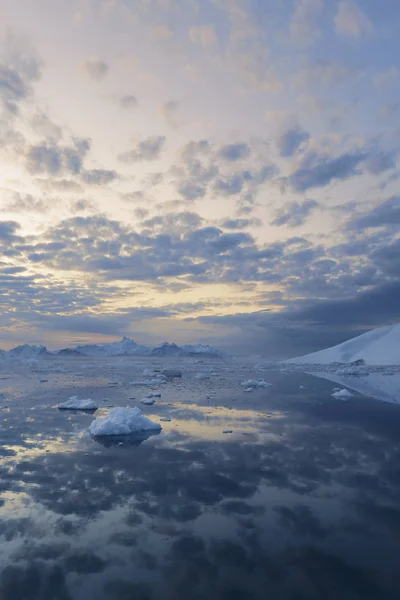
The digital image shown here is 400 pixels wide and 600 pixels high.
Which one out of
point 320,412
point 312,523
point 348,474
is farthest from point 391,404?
point 312,523

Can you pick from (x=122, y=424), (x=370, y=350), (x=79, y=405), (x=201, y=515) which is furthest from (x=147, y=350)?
(x=201, y=515)

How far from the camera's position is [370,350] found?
306 feet

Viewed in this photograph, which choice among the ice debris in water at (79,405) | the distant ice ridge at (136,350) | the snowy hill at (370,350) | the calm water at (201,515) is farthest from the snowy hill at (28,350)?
the calm water at (201,515)

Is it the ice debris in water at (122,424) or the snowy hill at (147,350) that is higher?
the snowy hill at (147,350)

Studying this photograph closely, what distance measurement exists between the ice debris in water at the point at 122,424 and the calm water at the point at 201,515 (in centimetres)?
69

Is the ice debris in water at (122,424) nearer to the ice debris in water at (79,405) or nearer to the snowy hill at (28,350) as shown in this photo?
the ice debris in water at (79,405)

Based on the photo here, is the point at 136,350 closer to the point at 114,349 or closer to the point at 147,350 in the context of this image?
the point at 147,350

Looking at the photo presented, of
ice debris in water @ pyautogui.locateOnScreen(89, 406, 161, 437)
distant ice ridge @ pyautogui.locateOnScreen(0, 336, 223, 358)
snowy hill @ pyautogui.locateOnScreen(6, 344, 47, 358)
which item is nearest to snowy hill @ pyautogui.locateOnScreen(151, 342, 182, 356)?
distant ice ridge @ pyautogui.locateOnScreen(0, 336, 223, 358)

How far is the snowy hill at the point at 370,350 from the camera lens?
86500mm

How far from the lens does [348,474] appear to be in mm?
11297

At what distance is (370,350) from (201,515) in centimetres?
9398

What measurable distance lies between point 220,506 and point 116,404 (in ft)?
51.7

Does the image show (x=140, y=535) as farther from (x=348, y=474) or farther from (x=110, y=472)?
(x=348, y=474)

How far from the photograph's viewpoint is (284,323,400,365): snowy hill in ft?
284
